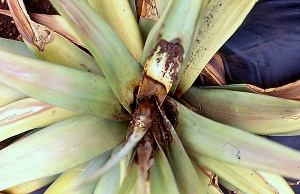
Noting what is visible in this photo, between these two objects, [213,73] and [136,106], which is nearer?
[136,106]

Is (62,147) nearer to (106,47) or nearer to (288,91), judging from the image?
(106,47)

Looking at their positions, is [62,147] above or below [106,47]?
below

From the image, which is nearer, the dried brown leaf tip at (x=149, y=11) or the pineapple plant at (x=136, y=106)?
the pineapple plant at (x=136, y=106)

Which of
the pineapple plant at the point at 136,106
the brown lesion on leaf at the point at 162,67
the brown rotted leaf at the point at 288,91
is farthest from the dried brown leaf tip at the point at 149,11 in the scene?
the brown rotted leaf at the point at 288,91

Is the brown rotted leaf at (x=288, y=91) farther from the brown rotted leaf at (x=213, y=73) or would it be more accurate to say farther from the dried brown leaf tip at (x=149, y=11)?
the dried brown leaf tip at (x=149, y=11)

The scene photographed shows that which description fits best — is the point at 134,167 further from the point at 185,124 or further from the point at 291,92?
the point at 291,92

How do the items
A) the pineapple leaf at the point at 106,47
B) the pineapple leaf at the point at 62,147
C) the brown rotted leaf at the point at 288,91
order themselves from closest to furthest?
the pineapple leaf at the point at 106,47 → the pineapple leaf at the point at 62,147 → the brown rotted leaf at the point at 288,91

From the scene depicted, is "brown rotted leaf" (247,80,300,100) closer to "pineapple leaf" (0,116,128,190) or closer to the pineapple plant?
the pineapple plant

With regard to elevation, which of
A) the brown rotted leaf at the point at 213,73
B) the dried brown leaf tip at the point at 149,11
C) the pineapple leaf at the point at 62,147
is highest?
the dried brown leaf tip at the point at 149,11

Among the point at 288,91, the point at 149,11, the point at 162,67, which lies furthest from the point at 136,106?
the point at 288,91
